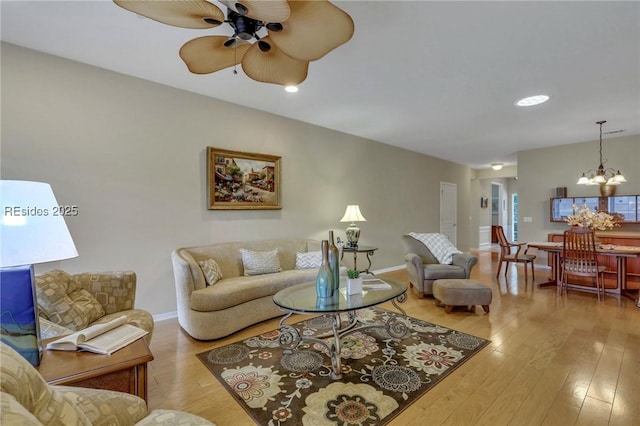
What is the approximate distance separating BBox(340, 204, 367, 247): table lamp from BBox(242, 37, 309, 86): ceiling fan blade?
2800 millimetres

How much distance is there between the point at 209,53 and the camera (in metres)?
1.93

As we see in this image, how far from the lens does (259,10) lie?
139cm

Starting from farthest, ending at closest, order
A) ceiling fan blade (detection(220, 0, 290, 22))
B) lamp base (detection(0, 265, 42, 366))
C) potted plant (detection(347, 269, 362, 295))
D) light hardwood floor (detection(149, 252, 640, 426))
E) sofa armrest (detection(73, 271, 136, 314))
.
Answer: potted plant (detection(347, 269, 362, 295)) → sofa armrest (detection(73, 271, 136, 314)) → light hardwood floor (detection(149, 252, 640, 426)) → ceiling fan blade (detection(220, 0, 290, 22)) → lamp base (detection(0, 265, 42, 366))

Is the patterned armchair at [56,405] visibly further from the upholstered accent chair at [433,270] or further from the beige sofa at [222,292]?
the upholstered accent chair at [433,270]

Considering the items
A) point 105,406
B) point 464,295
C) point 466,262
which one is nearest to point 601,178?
point 466,262

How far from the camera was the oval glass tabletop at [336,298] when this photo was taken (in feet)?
7.14

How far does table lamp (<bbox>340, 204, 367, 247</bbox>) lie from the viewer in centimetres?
459

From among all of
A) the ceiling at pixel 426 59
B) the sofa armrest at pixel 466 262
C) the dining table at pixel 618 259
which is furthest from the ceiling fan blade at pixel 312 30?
the dining table at pixel 618 259

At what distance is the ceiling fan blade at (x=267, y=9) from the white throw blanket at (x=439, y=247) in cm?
380

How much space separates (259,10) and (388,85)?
2163 millimetres

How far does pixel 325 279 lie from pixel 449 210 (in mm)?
6549

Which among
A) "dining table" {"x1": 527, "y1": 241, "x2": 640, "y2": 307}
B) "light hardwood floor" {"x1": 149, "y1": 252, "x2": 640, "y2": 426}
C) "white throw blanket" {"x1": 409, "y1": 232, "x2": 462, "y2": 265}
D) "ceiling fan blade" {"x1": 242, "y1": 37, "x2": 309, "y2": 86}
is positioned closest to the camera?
"light hardwood floor" {"x1": 149, "y1": 252, "x2": 640, "y2": 426}

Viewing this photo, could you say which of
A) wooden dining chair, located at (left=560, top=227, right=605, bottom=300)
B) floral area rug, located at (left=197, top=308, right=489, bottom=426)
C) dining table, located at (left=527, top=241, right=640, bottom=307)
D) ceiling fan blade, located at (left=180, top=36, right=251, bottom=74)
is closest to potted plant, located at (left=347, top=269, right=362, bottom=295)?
floral area rug, located at (left=197, top=308, right=489, bottom=426)

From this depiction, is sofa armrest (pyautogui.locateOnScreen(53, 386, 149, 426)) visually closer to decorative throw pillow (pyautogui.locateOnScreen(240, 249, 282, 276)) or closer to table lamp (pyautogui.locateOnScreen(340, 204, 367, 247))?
decorative throw pillow (pyautogui.locateOnScreen(240, 249, 282, 276))
